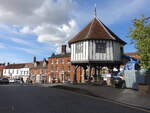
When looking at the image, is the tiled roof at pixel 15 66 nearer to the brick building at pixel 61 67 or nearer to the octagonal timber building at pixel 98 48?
the brick building at pixel 61 67

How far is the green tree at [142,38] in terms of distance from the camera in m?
17.8

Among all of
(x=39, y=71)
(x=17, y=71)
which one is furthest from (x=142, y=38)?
(x=17, y=71)

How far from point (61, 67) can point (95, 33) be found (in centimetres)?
4772

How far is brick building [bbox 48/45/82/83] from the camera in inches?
2776

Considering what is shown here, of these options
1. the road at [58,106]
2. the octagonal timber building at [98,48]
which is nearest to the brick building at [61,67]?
the octagonal timber building at [98,48]

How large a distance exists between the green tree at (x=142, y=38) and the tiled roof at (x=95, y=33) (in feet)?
17.5

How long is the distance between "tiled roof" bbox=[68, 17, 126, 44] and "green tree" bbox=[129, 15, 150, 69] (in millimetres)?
5341

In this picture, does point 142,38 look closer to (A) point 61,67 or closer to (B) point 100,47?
(B) point 100,47

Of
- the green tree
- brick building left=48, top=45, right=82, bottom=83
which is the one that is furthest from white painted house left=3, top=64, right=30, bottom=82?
the green tree

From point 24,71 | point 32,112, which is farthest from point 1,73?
point 32,112

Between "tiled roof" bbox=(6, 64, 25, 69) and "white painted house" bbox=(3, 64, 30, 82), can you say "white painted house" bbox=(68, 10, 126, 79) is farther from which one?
"tiled roof" bbox=(6, 64, 25, 69)

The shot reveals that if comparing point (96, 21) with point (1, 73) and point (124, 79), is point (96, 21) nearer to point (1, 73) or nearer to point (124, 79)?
point (124, 79)

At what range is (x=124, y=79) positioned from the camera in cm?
2253

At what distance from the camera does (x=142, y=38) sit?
19516 mm
